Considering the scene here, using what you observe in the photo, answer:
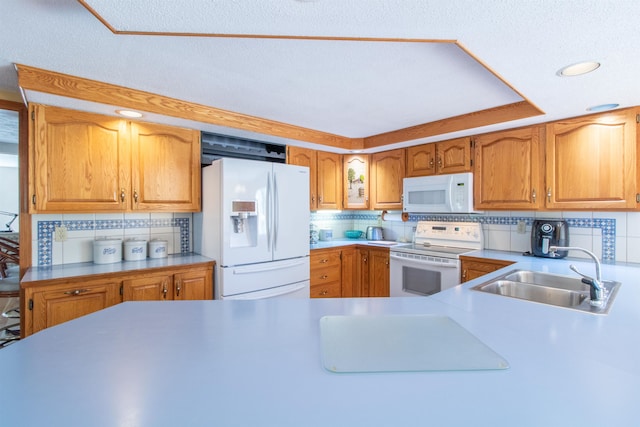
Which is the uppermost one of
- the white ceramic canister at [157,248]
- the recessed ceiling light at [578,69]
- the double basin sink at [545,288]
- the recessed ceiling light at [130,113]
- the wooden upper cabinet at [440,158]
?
the recessed ceiling light at [130,113]

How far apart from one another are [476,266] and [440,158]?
113cm

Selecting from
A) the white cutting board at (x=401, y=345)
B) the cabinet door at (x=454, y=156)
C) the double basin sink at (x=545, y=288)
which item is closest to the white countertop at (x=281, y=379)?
the white cutting board at (x=401, y=345)

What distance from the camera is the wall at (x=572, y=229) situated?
93.9 inches

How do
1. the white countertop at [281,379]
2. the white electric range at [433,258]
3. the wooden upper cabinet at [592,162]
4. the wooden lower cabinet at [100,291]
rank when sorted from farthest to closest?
the white electric range at [433,258] → the wooden upper cabinet at [592,162] → the wooden lower cabinet at [100,291] → the white countertop at [281,379]

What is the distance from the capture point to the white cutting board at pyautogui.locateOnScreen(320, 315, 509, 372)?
0.82m

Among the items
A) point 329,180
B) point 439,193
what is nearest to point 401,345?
point 439,193

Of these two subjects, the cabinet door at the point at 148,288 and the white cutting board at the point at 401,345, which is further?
the cabinet door at the point at 148,288

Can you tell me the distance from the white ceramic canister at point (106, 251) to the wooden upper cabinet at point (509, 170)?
312 cm

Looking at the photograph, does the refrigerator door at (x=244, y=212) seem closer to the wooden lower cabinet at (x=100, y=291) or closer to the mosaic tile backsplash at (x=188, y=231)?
the wooden lower cabinet at (x=100, y=291)

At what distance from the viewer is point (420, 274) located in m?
3.08

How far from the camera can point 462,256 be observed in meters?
2.79

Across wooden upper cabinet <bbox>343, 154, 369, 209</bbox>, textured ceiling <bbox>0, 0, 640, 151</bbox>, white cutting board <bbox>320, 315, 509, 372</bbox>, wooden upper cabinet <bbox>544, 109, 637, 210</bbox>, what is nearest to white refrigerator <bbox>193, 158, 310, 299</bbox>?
textured ceiling <bbox>0, 0, 640, 151</bbox>

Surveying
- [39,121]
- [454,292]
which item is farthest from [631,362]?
[39,121]

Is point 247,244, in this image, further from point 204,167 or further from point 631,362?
point 631,362
